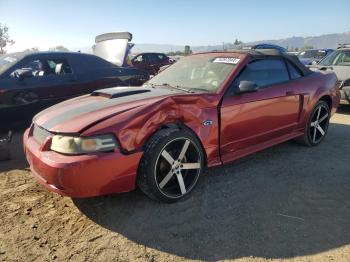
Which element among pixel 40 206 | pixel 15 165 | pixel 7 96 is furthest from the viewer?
pixel 7 96

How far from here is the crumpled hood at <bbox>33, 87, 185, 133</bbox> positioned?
3.06m

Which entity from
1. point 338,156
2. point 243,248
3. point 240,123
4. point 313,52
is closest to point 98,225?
point 243,248

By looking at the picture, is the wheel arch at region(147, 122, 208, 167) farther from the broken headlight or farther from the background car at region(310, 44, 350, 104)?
the background car at region(310, 44, 350, 104)

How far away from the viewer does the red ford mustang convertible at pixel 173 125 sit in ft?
9.48

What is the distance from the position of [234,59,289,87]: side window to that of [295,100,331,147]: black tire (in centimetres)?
86

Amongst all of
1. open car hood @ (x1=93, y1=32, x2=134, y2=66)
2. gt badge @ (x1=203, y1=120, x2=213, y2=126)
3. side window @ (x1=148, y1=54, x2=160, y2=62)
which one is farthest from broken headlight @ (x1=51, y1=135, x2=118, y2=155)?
side window @ (x1=148, y1=54, x2=160, y2=62)

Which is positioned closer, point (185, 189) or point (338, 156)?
point (185, 189)

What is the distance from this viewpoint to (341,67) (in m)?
8.14

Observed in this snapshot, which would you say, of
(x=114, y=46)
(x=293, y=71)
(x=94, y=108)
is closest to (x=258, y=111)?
(x=293, y=71)

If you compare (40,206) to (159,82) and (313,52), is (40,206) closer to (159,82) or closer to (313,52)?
(159,82)

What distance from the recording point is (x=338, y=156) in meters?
4.71

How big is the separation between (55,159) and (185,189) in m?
1.30

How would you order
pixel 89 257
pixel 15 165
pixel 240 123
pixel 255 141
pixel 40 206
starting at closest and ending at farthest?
pixel 89 257 < pixel 40 206 < pixel 240 123 < pixel 255 141 < pixel 15 165

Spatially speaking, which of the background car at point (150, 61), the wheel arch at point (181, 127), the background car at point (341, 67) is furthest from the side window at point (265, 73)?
the background car at point (150, 61)
